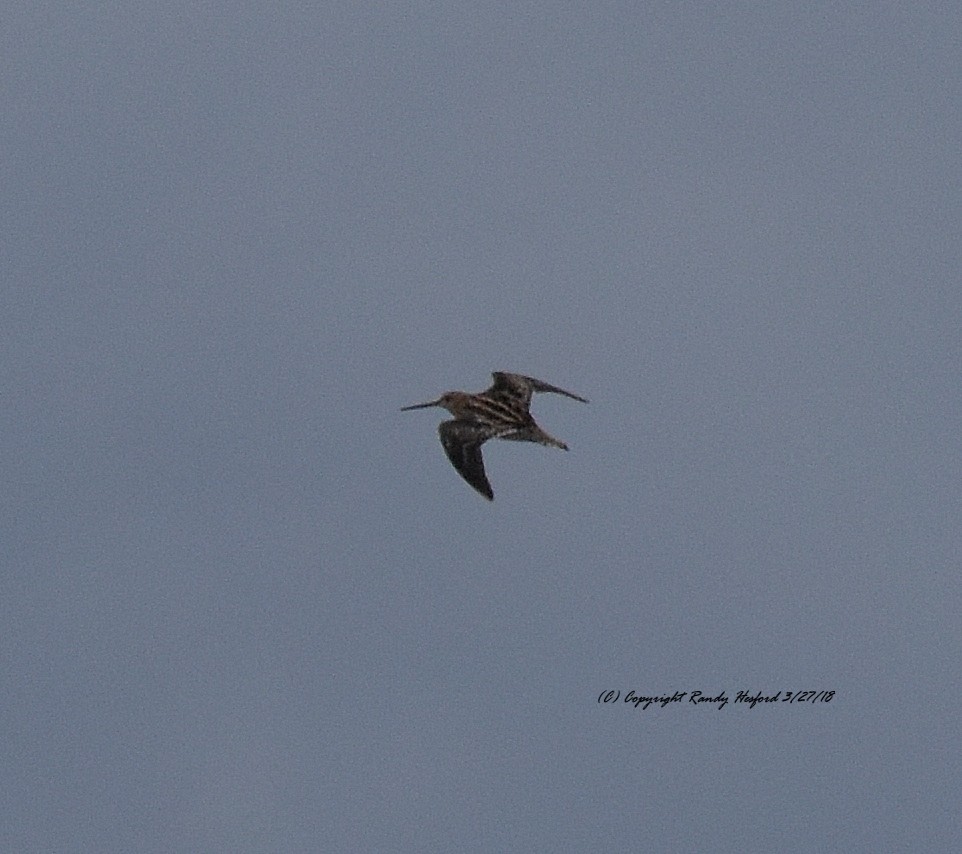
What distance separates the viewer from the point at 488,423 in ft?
180

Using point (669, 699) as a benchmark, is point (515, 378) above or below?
above

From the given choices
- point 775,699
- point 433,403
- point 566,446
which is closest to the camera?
point 775,699

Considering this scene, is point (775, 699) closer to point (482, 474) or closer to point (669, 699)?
point (669, 699)

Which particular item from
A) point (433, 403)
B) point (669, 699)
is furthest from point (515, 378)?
point (669, 699)

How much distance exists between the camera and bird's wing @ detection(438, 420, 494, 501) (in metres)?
54.4

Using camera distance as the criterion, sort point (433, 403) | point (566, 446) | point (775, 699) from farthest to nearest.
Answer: point (433, 403), point (566, 446), point (775, 699)

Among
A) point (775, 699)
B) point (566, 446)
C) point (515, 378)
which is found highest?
point (515, 378)

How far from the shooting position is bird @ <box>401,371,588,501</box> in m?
54.3

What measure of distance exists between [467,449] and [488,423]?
1.08m

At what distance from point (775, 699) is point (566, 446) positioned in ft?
32.6

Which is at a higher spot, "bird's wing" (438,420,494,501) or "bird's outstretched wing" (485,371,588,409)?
"bird's outstretched wing" (485,371,588,409)

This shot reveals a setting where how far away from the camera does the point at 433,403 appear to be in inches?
2283

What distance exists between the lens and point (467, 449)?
5491cm

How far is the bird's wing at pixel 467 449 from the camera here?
54.4 metres
